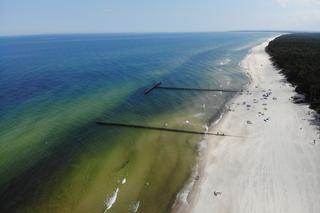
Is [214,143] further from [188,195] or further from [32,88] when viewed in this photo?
[32,88]

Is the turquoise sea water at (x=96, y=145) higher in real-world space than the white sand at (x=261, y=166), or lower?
lower

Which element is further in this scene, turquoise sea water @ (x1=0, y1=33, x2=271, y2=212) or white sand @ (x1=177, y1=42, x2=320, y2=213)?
→ turquoise sea water @ (x1=0, y1=33, x2=271, y2=212)

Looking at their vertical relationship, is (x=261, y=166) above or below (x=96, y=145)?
above

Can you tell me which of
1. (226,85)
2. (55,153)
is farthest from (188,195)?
(226,85)

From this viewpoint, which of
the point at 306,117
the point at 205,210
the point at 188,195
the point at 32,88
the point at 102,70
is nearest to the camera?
the point at 205,210

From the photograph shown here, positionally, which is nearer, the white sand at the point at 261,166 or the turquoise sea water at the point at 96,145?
the white sand at the point at 261,166

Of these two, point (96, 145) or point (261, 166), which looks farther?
point (96, 145)

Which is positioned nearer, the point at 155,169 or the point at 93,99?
the point at 155,169

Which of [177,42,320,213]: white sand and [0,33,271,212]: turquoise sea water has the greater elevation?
[177,42,320,213]: white sand
